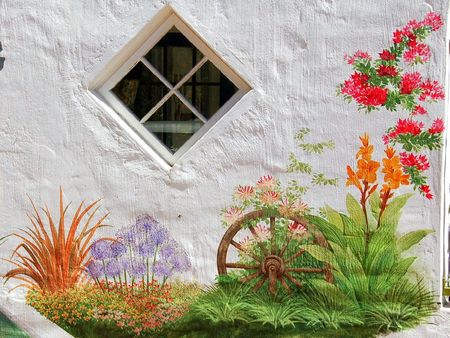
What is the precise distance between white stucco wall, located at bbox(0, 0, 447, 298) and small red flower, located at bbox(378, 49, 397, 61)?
0.04 meters

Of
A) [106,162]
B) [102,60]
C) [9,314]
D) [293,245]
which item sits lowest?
[9,314]

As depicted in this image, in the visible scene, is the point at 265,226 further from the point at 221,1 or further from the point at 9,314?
the point at 9,314

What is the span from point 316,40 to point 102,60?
121 cm

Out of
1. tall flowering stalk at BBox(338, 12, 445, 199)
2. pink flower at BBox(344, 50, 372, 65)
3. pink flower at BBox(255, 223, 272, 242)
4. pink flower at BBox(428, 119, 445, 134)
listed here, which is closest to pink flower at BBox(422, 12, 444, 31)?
tall flowering stalk at BBox(338, 12, 445, 199)

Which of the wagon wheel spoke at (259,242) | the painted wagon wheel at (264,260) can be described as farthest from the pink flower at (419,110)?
the wagon wheel spoke at (259,242)

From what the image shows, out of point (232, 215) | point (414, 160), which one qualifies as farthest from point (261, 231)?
point (414, 160)

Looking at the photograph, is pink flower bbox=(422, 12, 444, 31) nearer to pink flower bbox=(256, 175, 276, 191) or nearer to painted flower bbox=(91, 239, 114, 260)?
pink flower bbox=(256, 175, 276, 191)

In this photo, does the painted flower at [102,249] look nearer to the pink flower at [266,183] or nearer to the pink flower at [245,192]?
the pink flower at [245,192]

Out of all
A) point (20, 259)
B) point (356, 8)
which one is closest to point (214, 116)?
point (356, 8)

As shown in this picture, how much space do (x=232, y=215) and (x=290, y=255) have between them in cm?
39

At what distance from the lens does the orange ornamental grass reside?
5.37 metres

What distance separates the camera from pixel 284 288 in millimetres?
5137

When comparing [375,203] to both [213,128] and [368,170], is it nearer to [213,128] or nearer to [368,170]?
[368,170]

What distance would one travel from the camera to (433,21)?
489 centimetres
